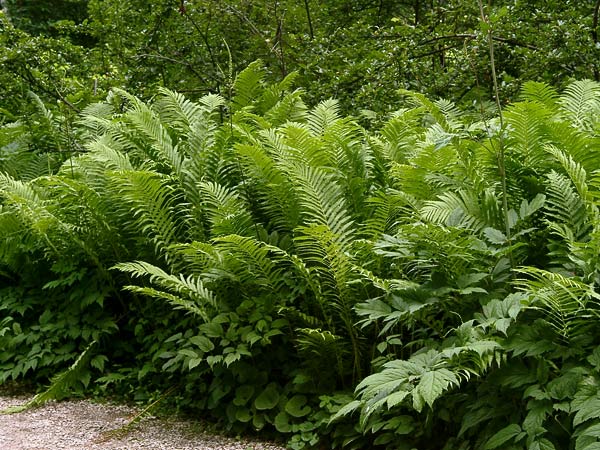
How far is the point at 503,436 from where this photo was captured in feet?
8.61

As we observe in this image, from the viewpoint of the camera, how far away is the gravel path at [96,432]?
11.4 feet

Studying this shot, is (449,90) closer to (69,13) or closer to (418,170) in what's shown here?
(418,170)

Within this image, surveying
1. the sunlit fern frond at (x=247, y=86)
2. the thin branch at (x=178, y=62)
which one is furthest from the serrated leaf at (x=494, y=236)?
the thin branch at (x=178, y=62)

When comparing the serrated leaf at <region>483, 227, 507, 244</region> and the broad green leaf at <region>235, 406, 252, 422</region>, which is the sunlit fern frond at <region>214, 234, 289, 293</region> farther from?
the serrated leaf at <region>483, 227, 507, 244</region>

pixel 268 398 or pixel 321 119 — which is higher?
pixel 321 119

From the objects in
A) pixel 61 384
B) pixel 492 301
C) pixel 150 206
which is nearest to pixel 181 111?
pixel 150 206

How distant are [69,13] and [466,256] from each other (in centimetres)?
1348

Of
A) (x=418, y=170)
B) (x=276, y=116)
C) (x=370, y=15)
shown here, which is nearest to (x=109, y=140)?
(x=276, y=116)

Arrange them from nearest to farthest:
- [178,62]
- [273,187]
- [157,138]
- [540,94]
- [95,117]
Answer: [273,187]
[540,94]
[157,138]
[95,117]
[178,62]

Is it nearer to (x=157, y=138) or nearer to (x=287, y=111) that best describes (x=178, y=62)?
(x=287, y=111)

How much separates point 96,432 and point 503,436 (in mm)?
2080

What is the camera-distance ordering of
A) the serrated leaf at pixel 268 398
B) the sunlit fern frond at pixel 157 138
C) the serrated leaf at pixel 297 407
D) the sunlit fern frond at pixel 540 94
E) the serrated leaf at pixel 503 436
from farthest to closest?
the sunlit fern frond at pixel 157 138 < the sunlit fern frond at pixel 540 94 < the serrated leaf at pixel 268 398 < the serrated leaf at pixel 297 407 < the serrated leaf at pixel 503 436

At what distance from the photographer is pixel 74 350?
4.46 meters

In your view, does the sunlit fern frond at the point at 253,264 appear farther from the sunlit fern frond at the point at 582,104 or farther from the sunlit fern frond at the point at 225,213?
the sunlit fern frond at the point at 582,104
